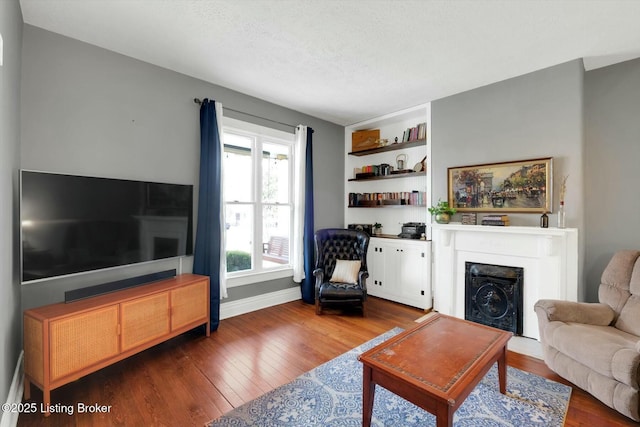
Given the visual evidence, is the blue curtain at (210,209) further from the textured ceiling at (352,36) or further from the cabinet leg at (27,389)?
the cabinet leg at (27,389)

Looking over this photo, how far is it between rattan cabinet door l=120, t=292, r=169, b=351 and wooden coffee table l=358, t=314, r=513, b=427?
6.17ft

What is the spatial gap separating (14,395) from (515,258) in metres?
4.39

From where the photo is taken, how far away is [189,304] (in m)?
2.80

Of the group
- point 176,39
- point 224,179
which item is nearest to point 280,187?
point 224,179

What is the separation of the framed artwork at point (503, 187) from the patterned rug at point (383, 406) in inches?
67.8

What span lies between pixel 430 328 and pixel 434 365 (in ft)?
1.76

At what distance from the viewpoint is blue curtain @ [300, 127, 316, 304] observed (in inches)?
165

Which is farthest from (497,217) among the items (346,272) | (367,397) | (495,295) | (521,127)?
(367,397)

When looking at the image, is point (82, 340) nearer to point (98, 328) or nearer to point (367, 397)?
point (98, 328)

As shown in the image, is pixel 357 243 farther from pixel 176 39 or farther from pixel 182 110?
pixel 176 39

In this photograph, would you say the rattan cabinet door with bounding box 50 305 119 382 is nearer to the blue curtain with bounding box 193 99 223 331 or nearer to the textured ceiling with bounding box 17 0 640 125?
the blue curtain with bounding box 193 99 223 331

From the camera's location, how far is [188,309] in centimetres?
279

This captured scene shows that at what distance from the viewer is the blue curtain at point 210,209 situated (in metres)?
3.20

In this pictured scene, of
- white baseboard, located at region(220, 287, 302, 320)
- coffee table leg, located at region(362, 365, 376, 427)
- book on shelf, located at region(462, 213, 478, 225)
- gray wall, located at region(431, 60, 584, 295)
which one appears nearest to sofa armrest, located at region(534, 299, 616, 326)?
gray wall, located at region(431, 60, 584, 295)
